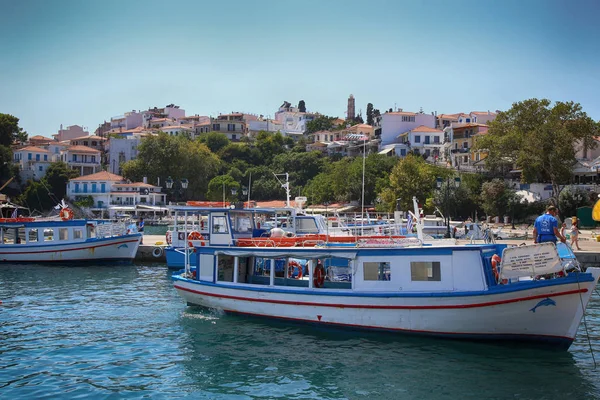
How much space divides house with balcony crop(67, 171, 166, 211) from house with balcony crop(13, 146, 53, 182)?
9.25 metres

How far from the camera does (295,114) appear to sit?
438 feet

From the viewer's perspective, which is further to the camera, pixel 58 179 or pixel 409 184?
pixel 58 179

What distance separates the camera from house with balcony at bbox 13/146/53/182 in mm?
86375

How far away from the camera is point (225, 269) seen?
18578 mm

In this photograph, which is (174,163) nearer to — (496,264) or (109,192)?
(109,192)

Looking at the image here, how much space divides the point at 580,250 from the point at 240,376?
20535 millimetres

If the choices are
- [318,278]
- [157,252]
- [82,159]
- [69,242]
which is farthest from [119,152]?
[318,278]

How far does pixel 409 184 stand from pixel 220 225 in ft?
122

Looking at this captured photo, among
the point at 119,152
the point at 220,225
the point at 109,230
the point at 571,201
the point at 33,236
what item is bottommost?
the point at 33,236

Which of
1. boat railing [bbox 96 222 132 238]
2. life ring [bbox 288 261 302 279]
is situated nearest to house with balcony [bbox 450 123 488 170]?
boat railing [bbox 96 222 132 238]

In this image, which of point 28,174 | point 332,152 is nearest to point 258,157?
point 332,152

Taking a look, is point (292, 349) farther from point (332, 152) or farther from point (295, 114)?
point (295, 114)

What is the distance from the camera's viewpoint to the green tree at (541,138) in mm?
48531

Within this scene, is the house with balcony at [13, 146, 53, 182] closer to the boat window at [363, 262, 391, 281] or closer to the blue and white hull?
the blue and white hull
